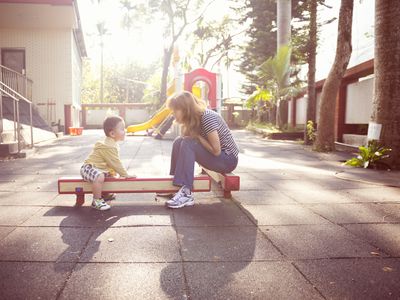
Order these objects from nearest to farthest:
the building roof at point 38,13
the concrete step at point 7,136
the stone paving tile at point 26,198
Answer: the stone paving tile at point 26,198 < the concrete step at point 7,136 < the building roof at point 38,13

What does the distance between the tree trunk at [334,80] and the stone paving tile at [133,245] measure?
786 cm

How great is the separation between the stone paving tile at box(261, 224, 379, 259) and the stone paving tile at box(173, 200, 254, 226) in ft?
1.16

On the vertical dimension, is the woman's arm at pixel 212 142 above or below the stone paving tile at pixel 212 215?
above

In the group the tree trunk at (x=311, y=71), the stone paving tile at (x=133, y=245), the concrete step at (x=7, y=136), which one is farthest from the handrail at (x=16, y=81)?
the stone paving tile at (x=133, y=245)

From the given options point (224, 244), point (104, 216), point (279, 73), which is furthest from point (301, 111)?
point (224, 244)

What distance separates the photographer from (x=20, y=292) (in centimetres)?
220

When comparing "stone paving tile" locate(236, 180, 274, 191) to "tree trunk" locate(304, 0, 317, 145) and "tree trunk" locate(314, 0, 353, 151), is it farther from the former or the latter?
"tree trunk" locate(304, 0, 317, 145)

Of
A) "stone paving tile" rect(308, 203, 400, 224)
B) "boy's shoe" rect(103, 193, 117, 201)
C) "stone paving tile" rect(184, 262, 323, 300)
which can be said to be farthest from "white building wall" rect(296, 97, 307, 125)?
"stone paving tile" rect(184, 262, 323, 300)

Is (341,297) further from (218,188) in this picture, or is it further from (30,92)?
(30,92)

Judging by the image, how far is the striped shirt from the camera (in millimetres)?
4348

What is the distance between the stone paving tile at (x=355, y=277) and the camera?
2.23 meters

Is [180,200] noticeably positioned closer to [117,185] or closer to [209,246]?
[117,185]

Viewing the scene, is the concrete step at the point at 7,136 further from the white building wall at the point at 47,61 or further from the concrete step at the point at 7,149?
the white building wall at the point at 47,61

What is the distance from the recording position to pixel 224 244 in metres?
3.07
